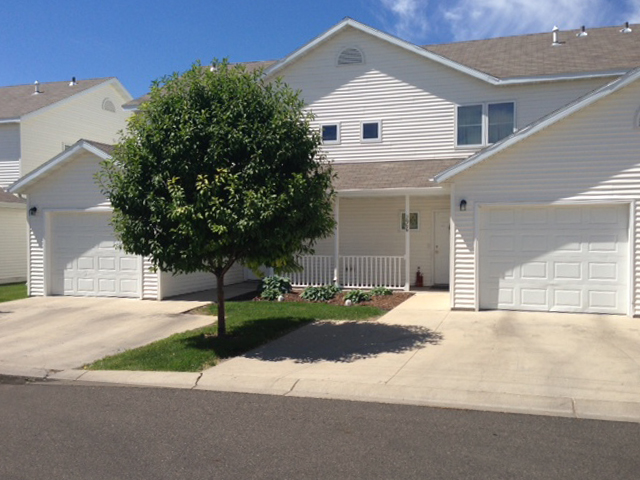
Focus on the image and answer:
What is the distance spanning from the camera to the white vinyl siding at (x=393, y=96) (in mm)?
16688

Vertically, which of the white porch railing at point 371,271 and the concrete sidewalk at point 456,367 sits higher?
the white porch railing at point 371,271

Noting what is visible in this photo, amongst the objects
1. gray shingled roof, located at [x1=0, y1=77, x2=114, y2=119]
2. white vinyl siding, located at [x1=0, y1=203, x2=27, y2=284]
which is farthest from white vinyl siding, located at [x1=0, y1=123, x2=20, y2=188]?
white vinyl siding, located at [x1=0, y1=203, x2=27, y2=284]

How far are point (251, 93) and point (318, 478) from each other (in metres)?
6.50

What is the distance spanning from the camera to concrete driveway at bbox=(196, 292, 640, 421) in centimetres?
694

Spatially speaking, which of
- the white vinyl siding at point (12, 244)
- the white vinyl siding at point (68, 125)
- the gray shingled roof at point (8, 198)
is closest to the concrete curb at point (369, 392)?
the gray shingled roof at point (8, 198)

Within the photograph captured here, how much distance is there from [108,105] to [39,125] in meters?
4.59

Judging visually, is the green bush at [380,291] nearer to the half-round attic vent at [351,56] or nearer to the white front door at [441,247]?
the white front door at [441,247]

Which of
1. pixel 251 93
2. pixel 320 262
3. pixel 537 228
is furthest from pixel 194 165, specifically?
pixel 320 262

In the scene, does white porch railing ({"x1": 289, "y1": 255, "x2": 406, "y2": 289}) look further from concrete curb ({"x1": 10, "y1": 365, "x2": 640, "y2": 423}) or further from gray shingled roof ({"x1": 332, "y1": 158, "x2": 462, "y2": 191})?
concrete curb ({"x1": 10, "y1": 365, "x2": 640, "y2": 423})

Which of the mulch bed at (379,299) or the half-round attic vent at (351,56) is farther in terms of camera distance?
the half-round attic vent at (351,56)

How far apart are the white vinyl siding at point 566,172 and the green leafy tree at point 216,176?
431 centimetres

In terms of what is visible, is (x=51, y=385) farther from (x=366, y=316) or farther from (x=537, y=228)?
(x=537, y=228)

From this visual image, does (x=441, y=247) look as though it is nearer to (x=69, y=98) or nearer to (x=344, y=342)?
(x=344, y=342)

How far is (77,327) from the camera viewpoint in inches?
476
